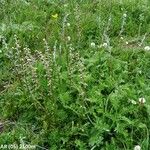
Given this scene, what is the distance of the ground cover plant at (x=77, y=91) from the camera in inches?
153

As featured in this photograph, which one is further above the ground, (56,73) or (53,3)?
(53,3)

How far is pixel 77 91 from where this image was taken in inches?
169

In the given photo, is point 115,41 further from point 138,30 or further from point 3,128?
point 3,128

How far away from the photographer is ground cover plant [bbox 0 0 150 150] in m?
3.89

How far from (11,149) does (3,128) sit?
1.37 feet

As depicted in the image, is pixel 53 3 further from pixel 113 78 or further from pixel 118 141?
pixel 118 141

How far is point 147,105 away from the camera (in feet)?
13.1

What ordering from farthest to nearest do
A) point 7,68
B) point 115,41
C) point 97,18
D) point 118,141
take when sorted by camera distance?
point 97,18
point 115,41
point 7,68
point 118,141

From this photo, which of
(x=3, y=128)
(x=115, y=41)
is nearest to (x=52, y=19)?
(x=115, y=41)

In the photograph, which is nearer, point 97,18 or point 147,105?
point 147,105

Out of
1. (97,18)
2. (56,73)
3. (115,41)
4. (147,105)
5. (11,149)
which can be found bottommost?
(11,149)

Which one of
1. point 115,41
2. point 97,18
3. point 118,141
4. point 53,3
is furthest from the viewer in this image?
point 53,3

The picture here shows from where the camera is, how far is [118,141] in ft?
12.6

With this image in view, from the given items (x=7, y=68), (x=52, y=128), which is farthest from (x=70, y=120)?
(x=7, y=68)
